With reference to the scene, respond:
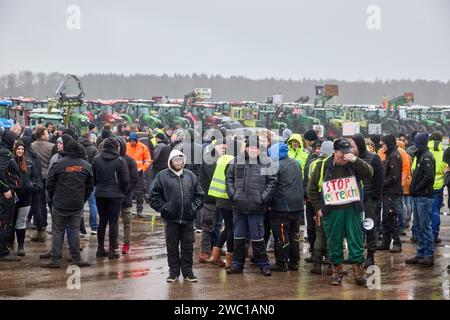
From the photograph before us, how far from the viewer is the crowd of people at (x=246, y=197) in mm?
10516

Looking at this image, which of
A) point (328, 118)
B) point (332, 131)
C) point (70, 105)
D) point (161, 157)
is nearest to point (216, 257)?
point (161, 157)

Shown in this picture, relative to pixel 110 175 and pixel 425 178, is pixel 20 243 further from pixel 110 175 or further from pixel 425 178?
pixel 425 178

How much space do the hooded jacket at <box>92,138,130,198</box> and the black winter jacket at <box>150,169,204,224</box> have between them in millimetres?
2011

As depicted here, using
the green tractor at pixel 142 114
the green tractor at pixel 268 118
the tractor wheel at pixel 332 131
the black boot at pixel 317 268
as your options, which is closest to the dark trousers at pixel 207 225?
the black boot at pixel 317 268

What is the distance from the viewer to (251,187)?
1114cm

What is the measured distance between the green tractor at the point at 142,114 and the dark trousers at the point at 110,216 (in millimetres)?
36387

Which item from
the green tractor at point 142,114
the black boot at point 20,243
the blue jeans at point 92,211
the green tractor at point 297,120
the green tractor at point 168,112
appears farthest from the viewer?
the green tractor at point 297,120

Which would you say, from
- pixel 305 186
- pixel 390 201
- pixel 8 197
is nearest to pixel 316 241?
pixel 305 186

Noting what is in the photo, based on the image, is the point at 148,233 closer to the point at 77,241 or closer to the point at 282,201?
the point at 77,241

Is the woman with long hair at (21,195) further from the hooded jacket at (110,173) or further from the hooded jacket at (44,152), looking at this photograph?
the hooded jacket at (44,152)

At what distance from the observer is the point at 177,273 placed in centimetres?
1062

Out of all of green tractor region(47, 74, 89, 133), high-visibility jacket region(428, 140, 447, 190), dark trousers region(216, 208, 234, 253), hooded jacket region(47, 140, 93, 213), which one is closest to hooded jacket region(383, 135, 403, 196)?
high-visibility jacket region(428, 140, 447, 190)

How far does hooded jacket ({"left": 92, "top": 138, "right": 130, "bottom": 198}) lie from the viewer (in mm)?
12594
